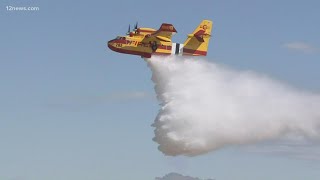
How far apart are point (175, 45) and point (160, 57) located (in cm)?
220

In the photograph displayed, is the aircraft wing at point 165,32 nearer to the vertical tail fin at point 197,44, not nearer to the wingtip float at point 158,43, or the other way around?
the wingtip float at point 158,43

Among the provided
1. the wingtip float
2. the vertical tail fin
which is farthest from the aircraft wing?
the vertical tail fin

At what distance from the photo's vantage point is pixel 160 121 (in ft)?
247

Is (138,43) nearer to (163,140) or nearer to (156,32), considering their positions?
(156,32)

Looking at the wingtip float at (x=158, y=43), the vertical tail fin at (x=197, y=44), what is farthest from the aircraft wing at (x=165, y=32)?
the vertical tail fin at (x=197, y=44)

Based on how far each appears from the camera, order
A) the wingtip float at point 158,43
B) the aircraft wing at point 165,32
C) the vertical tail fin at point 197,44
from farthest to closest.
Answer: the vertical tail fin at point 197,44, the wingtip float at point 158,43, the aircraft wing at point 165,32

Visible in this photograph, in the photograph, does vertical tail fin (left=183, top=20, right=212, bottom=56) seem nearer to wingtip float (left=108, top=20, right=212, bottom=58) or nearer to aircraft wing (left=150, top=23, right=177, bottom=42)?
wingtip float (left=108, top=20, right=212, bottom=58)

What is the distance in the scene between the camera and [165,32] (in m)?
74.4

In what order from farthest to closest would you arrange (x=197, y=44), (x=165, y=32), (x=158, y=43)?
(x=197, y=44), (x=158, y=43), (x=165, y=32)

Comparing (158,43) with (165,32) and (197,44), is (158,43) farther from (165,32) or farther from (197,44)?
(197,44)

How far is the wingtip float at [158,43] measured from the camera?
74.6 metres

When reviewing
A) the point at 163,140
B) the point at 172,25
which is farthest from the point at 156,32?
the point at 163,140

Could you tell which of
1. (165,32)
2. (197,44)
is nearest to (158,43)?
(165,32)

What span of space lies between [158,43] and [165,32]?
1481mm
